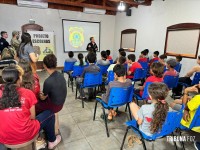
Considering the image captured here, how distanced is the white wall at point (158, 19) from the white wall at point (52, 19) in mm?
882

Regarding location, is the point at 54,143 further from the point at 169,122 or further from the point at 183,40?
the point at 183,40

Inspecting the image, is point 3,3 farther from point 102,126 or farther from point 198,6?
point 198,6

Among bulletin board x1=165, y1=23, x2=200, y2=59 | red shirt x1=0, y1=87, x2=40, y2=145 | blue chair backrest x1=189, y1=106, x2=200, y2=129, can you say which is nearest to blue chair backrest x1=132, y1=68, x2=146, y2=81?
blue chair backrest x1=189, y1=106, x2=200, y2=129

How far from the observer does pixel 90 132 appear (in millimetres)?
2176

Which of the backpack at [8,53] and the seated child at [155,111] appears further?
the backpack at [8,53]

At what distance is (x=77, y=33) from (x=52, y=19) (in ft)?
4.21

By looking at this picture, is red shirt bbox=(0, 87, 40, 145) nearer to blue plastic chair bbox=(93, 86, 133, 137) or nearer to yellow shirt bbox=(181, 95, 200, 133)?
blue plastic chair bbox=(93, 86, 133, 137)

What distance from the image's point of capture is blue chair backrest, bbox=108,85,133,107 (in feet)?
6.39

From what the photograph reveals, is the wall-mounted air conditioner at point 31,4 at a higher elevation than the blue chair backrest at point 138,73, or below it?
higher

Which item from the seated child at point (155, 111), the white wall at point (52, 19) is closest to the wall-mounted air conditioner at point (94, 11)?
the white wall at point (52, 19)

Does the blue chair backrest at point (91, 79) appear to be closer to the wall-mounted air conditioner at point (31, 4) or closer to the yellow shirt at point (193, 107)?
the yellow shirt at point (193, 107)

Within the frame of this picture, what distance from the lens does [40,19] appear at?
6324mm

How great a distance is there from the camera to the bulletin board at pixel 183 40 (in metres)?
4.39

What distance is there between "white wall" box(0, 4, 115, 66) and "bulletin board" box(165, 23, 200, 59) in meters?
3.52
